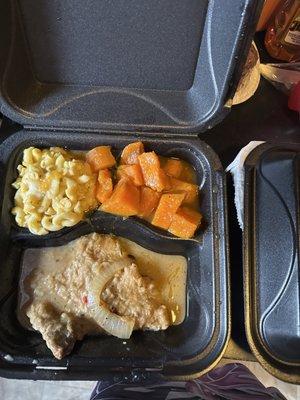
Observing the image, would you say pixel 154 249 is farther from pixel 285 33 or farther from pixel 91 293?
pixel 285 33

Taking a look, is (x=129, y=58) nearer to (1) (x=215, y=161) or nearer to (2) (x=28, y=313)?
(1) (x=215, y=161)

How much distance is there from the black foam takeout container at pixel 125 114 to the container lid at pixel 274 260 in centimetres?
8

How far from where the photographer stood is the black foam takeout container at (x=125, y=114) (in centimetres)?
125

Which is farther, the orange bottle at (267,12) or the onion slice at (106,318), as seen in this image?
the orange bottle at (267,12)

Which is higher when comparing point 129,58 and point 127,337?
point 129,58

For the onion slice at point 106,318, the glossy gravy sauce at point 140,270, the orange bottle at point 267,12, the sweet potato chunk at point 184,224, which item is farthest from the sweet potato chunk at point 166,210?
the orange bottle at point 267,12

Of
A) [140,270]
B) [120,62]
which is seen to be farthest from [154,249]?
[120,62]

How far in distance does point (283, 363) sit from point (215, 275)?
0.30 m

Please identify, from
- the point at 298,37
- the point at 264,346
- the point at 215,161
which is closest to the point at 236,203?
the point at 215,161

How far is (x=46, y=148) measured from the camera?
58.1 inches

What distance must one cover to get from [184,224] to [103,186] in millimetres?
276

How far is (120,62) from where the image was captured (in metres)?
1.37

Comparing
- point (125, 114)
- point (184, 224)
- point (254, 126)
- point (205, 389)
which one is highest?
point (125, 114)

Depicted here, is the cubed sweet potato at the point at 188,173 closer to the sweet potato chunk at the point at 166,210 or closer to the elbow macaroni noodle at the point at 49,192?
the sweet potato chunk at the point at 166,210
